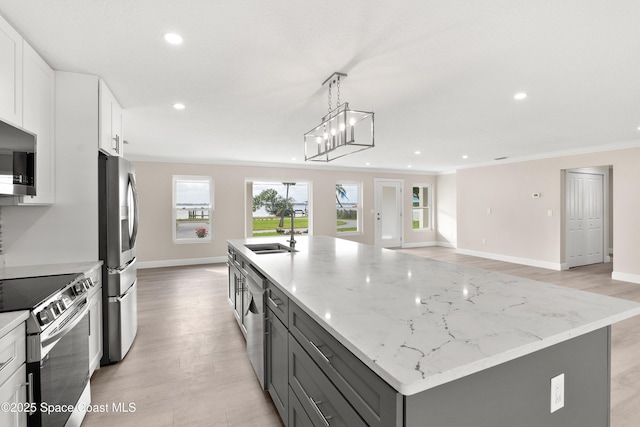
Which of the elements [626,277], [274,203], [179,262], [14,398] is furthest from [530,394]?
[274,203]

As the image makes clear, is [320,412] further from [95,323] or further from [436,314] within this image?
[95,323]

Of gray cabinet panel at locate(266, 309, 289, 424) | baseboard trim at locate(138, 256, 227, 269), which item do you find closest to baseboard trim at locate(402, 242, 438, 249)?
baseboard trim at locate(138, 256, 227, 269)

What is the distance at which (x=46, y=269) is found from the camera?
88.4 inches

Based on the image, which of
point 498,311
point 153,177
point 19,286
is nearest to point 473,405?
point 498,311

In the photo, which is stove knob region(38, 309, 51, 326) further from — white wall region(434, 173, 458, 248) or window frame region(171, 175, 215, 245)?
white wall region(434, 173, 458, 248)

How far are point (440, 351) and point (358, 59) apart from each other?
2.12 metres

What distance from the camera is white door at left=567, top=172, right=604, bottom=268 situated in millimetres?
6551

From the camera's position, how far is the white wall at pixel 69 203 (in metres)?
2.40

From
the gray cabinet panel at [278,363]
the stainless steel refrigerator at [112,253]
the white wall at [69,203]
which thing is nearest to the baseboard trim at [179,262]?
the stainless steel refrigerator at [112,253]

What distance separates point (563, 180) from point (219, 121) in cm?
668

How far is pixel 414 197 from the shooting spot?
32.5ft

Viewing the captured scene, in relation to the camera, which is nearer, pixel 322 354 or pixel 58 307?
pixel 322 354

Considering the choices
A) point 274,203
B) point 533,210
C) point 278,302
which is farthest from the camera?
point 274,203

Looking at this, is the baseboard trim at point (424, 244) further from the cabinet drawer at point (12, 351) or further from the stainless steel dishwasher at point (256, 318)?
the cabinet drawer at point (12, 351)
